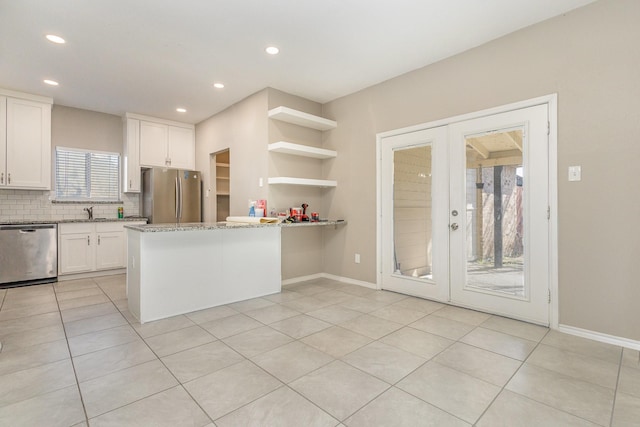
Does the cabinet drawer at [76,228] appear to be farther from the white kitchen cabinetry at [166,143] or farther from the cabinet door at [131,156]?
the white kitchen cabinetry at [166,143]

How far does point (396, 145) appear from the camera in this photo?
396cm

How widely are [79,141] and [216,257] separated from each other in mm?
3762

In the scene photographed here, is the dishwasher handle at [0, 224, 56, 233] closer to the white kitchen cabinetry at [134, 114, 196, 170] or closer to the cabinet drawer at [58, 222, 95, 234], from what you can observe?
the cabinet drawer at [58, 222, 95, 234]

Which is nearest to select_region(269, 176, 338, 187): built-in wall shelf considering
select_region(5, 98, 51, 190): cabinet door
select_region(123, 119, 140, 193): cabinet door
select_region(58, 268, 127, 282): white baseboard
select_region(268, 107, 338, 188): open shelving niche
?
select_region(268, 107, 338, 188): open shelving niche

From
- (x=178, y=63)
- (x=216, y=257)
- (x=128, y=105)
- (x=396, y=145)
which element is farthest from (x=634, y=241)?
(x=128, y=105)

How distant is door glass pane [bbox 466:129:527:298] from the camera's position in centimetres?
299

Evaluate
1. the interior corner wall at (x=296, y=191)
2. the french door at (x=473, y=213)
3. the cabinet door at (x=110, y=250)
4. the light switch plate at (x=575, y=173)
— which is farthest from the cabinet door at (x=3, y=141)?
the light switch plate at (x=575, y=173)

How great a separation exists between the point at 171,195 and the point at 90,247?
4.68 ft

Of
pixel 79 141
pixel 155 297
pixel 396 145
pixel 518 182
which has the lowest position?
pixel 155 297

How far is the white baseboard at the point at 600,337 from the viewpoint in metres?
2.40

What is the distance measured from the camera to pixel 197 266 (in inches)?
130

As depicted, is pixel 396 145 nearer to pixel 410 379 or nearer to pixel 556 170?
pixel 556 170

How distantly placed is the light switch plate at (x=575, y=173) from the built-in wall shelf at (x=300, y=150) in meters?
2.79

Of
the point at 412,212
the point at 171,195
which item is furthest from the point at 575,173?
the point at 171,195
